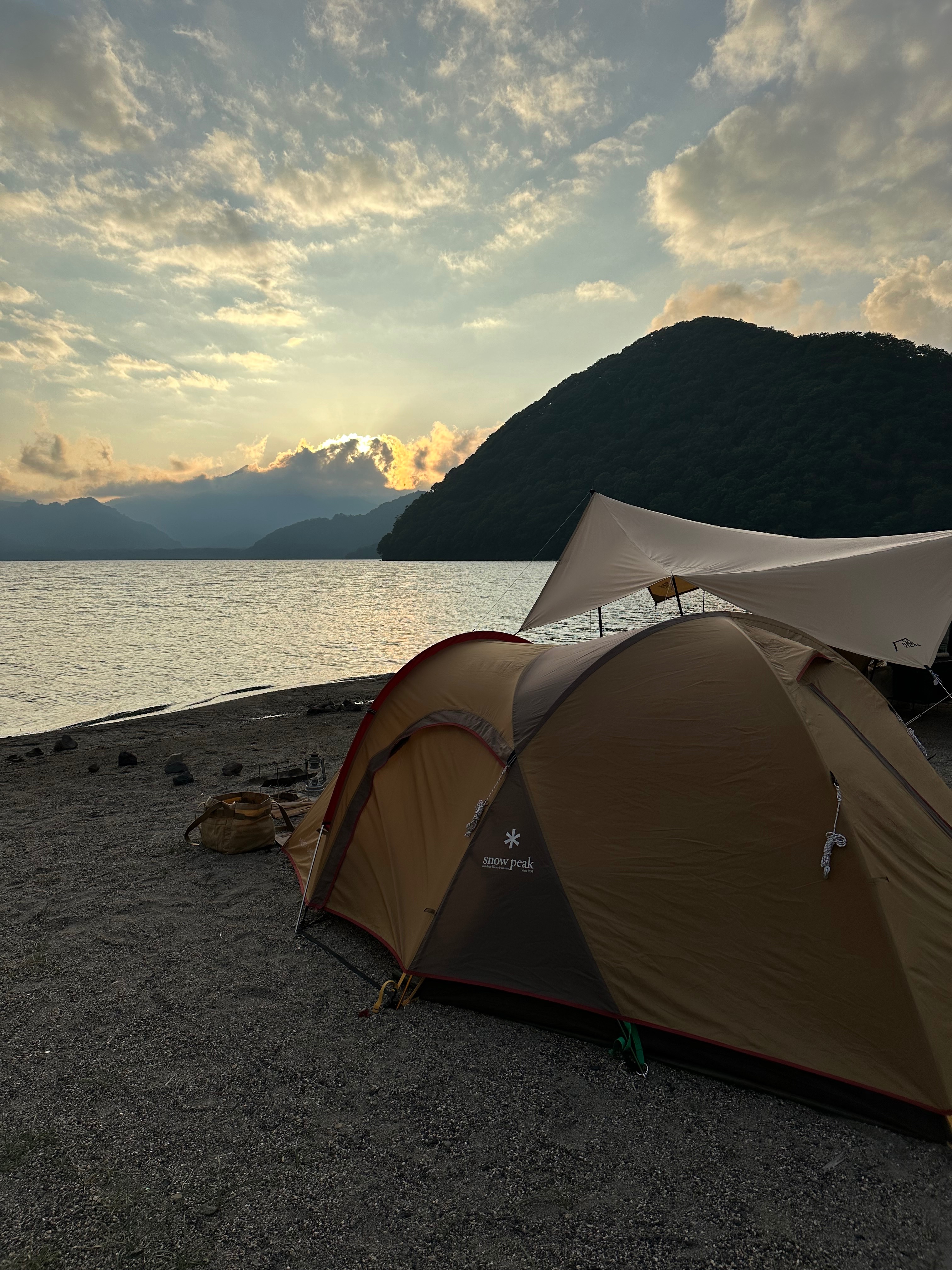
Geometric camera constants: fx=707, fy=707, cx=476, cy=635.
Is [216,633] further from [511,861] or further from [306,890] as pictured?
[511,861]

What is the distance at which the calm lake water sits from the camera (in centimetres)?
2316

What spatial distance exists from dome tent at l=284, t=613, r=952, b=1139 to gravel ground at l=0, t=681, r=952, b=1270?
0.30m

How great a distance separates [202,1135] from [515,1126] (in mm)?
1577

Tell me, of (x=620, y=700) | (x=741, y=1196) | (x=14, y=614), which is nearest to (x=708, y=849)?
(x=620, y=700)

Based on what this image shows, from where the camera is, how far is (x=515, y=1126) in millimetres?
3604

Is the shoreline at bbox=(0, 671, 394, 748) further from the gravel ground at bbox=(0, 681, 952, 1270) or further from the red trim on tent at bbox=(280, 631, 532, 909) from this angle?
the gravel ground at bbox=(0, 681, 952, 1270)

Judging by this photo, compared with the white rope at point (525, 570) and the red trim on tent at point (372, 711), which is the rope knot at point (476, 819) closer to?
the red trim on tent at point (372, 711)

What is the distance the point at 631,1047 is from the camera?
4.04 metres

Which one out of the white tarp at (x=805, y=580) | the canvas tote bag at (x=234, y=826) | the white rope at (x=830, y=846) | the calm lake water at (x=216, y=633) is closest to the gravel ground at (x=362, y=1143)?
the white rope at (x=830, y=846)

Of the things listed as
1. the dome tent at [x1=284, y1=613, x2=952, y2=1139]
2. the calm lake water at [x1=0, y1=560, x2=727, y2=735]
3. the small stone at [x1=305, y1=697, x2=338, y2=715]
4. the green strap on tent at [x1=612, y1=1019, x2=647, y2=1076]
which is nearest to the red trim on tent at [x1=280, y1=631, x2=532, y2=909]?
the dome tent at [x1=284, y1=613, x2=952, y2=1139]

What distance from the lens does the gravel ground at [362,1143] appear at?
9.66 ft

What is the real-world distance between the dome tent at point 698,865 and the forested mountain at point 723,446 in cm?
5232

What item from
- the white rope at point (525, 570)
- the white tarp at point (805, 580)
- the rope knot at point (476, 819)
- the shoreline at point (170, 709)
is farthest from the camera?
the white rope at point (525, 570)

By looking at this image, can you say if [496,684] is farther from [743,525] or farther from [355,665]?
[743,525]
